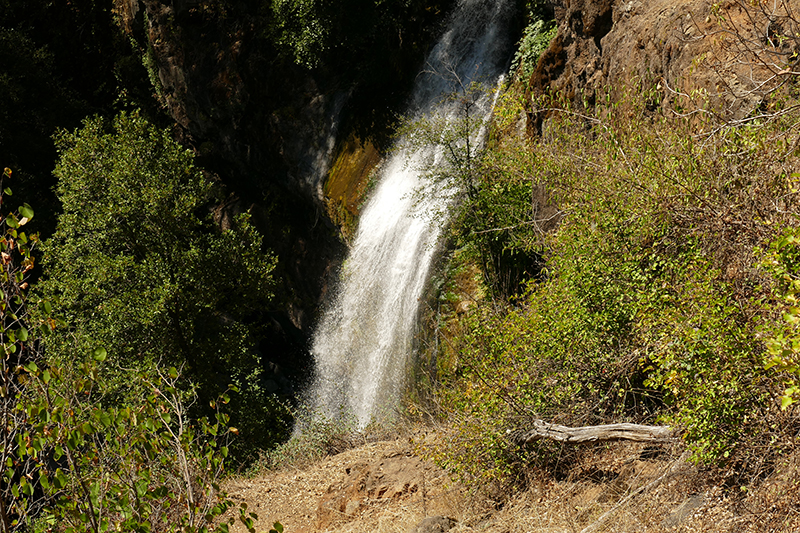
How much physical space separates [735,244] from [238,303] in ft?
41.5

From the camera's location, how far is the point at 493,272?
1165 cm

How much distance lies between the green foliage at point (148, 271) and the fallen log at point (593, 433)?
880cm

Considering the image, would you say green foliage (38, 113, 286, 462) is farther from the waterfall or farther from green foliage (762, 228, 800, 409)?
green foliage (762, 228, 800, 409)

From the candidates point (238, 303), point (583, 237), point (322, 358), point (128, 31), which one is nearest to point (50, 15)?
A: point (128, 31)

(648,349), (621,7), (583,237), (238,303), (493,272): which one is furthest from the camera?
(238,303)

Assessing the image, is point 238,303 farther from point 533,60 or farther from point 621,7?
point 621,7

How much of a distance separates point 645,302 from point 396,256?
8.14 m

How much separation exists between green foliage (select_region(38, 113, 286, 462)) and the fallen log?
8.80m

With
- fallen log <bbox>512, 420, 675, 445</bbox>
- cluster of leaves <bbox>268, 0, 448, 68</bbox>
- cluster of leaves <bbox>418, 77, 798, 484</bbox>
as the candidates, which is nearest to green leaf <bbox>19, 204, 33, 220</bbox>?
cluster of leaves <bbox>418, 77, 798, 484</bbox>

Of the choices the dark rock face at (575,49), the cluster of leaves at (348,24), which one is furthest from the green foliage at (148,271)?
the dark rock face at (575,49)

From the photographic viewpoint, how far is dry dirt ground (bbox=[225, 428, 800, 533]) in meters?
5.18

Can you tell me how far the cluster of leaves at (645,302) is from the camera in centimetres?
527

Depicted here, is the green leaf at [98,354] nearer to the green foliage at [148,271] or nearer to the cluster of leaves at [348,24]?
the green foliage at [148,271]

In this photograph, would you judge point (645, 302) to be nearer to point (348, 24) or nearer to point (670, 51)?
point (670, 51)
